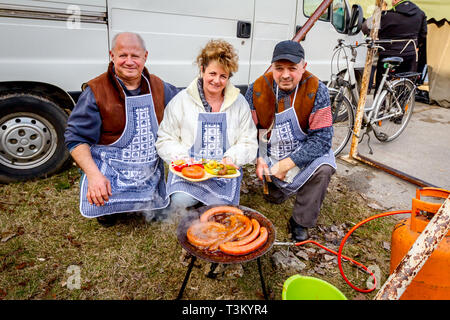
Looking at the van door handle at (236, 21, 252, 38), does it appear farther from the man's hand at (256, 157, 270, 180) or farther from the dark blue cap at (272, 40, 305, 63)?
the man's hand at (256, 157, 270, 180)

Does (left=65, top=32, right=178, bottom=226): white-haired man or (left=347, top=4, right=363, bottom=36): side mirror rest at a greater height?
(left=347, top=4, right=363, bottom=36): side mirror

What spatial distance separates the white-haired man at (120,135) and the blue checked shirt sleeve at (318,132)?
1.44m

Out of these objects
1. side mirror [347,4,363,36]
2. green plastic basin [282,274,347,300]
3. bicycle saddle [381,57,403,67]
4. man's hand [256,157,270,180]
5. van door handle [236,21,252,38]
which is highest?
side mirror [347,4,363,36]

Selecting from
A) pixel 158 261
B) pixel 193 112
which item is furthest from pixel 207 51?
pixel 158 261

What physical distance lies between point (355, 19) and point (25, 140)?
16.8 feet

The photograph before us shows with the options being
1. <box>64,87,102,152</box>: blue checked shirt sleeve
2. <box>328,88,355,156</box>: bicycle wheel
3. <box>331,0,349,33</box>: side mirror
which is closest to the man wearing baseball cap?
<box>64,87,102,152</box>: blue checked shirt sleeve

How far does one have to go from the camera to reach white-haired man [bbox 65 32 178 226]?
9.13ft

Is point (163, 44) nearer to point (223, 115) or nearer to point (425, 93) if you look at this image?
point (223, 115)

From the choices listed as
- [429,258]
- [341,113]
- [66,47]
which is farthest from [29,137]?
[341,113]

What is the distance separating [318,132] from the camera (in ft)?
9.93

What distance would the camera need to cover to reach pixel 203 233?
84.6 inches

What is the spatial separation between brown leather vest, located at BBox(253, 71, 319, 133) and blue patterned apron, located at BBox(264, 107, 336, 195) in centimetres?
7

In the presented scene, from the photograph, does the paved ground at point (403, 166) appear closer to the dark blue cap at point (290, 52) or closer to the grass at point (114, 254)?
the grass at point (114, 254)

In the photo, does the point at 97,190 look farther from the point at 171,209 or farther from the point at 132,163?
the point at 171,209
